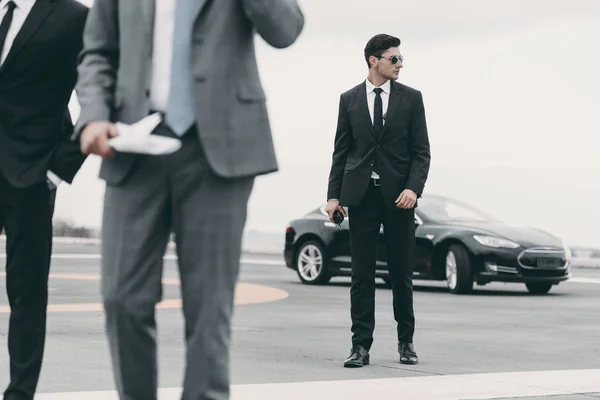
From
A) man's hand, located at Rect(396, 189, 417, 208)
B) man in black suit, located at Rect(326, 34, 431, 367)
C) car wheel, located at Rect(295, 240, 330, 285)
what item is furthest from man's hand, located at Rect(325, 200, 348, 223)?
car wheel, located at Rect(295, 240, 330, 285)

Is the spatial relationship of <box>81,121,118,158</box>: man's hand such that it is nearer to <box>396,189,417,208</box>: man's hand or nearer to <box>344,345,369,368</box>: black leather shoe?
<box>396,189,417,208</box>: man's hand

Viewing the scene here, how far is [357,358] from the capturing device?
7.94 m

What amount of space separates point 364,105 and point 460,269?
782 centimetres

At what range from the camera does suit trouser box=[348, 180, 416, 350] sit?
786cm

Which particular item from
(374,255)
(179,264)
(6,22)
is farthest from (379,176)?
(179,264)

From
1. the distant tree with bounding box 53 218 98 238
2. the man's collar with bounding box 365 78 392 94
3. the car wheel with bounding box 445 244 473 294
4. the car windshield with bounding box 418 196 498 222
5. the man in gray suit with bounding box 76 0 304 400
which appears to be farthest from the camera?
the distant tree with bounding box 53 218 98 238

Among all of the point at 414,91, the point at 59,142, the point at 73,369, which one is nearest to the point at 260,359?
the point at 73,369

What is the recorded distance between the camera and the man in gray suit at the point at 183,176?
3.86 meters

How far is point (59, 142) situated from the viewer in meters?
5.12

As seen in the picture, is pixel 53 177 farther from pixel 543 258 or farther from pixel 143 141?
pixel 543 258

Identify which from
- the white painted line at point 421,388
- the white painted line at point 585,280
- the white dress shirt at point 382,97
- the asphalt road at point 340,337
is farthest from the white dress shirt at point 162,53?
the white painted line at point 585,280

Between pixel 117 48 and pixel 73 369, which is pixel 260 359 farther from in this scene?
pixel 117 48

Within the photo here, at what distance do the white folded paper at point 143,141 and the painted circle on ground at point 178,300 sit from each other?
6.62 meters

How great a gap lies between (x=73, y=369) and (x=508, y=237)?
29.2 feet
